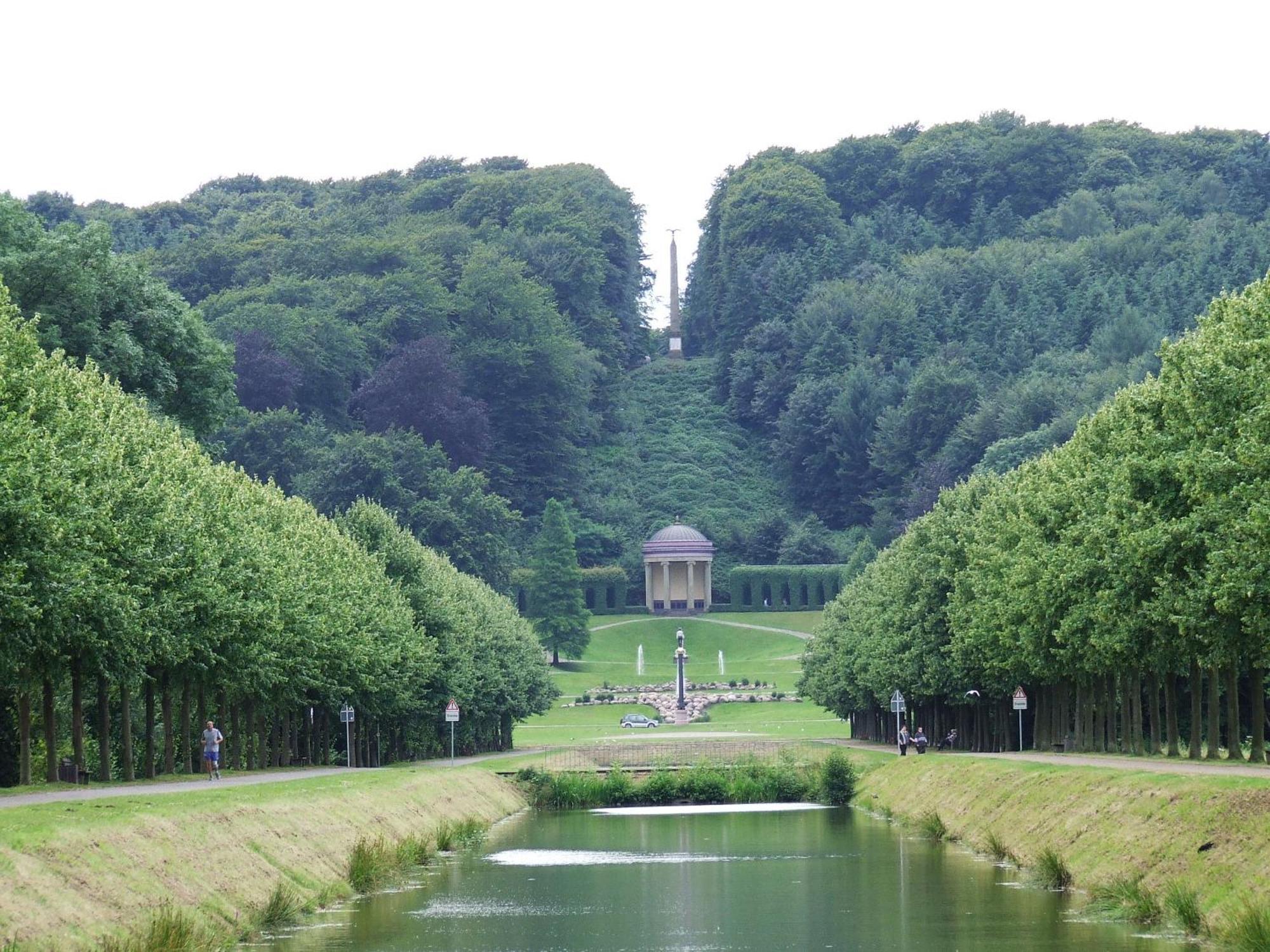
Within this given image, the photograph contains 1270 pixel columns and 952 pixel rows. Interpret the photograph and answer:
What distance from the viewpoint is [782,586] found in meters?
197

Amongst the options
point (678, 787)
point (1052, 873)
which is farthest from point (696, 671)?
point (1052, 873)

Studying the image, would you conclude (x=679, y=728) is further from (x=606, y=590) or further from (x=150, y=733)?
(x=606, y=590)

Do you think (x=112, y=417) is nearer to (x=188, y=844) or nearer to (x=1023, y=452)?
(x=188, y=844)

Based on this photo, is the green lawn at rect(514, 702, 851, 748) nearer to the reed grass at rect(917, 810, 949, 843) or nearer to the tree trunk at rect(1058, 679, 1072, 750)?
the tree trunk at rect(1058, 679, 1072, 750)

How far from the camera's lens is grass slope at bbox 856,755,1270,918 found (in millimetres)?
32438

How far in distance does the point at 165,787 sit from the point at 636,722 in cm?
7530

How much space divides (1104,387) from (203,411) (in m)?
114

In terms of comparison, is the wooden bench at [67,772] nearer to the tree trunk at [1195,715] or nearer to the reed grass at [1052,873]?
the reed grass at [1052,873]

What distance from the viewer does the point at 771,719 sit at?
411 feet

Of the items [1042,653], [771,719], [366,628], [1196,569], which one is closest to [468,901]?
[1196,569]

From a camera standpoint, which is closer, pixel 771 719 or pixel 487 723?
pixel 487 723

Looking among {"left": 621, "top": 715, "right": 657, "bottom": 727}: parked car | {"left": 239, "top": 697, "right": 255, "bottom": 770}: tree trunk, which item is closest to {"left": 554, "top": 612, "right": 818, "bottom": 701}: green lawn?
{"left": 621, "top": 715, "right": 657, "bottom": 727}: parked car

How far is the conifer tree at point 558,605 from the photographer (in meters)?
158

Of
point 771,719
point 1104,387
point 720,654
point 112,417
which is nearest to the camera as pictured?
point 112,417
